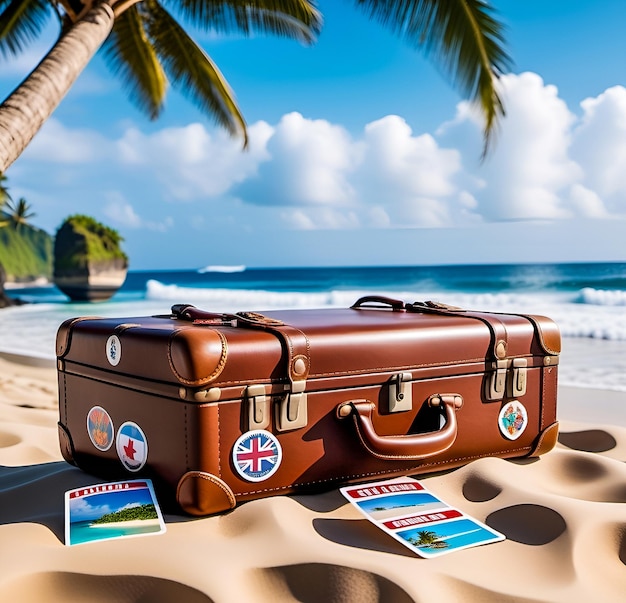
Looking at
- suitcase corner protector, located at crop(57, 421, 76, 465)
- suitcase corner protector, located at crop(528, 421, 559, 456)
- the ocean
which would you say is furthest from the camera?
the ocean

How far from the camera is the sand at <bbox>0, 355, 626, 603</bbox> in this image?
1.14 meters

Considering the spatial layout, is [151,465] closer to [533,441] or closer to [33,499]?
[33,499]

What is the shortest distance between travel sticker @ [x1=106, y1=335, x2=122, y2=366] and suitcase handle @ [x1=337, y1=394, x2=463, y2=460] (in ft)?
1.77

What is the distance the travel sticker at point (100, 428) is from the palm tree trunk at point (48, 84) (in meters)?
1.46

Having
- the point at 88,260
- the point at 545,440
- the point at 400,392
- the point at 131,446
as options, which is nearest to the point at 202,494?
the point at 131,446

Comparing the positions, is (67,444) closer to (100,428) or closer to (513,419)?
(100,428)

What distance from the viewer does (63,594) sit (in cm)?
115

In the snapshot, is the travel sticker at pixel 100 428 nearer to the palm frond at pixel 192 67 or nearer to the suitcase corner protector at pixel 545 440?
the suitcase corner protector at pixel 545 440

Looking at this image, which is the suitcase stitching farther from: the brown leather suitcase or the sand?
the sand

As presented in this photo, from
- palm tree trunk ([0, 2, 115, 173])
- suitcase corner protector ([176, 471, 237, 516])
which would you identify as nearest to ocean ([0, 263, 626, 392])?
suitcase corner protector ([176, 471, 237, 516])

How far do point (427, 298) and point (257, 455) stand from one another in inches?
667

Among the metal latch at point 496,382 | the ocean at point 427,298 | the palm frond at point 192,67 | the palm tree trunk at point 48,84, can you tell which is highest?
the palm frond at point 192,67

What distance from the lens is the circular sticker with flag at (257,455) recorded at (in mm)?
1480

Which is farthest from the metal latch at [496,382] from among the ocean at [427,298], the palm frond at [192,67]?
the palm frond at [192,67]
